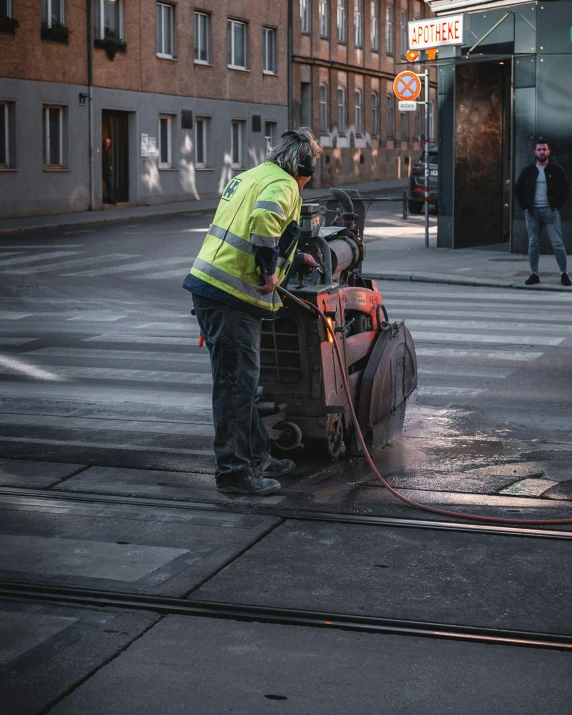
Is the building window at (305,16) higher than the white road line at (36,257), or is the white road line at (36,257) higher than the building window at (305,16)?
the building window at (305,16)

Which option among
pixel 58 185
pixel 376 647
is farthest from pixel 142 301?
pixel 58 185

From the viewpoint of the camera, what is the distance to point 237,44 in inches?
1666

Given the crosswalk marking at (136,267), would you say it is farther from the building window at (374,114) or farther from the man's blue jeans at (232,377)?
the building window at (374,114)

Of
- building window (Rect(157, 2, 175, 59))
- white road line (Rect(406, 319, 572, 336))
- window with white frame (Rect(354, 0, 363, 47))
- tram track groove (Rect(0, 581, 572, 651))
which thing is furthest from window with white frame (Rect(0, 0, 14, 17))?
tram track groove (Rect(0, 581, 572, 651))

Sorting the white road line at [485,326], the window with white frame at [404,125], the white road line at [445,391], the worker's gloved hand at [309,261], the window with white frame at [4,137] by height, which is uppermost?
the window with white frame at [404,125]

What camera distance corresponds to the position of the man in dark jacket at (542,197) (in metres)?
16.2

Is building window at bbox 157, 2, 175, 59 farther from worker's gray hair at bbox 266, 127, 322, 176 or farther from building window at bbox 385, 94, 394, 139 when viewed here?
worker's gray hair at bbox 266, 127, 322, 176

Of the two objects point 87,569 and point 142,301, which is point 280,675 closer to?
point 87,569

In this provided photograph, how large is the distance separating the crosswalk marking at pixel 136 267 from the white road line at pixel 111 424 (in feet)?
31.2

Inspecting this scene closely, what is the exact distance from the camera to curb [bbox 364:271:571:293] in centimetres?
1622

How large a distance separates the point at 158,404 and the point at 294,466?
213 cm

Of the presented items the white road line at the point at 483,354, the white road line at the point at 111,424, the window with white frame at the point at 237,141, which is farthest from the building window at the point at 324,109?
the white road line at the point at 111,424

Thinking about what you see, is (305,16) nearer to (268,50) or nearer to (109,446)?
(268,50)

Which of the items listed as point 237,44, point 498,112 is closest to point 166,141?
point 237,44
